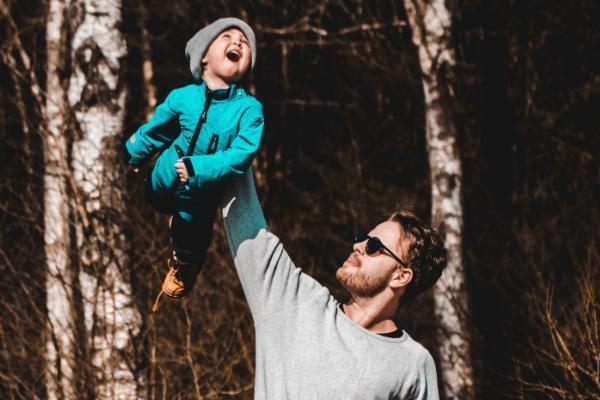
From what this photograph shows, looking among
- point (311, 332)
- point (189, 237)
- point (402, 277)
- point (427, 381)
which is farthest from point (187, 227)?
point (427, 381)

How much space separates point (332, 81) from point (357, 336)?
10.5 meters

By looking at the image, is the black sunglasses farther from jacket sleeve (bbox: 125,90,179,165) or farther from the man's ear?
jacket sleeve (bbox: 125,90,179,165)

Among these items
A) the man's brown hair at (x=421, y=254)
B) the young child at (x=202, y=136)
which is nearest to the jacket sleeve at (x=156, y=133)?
the young child at (x=202, y=136)

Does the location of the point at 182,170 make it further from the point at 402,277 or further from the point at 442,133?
the point at 442,133

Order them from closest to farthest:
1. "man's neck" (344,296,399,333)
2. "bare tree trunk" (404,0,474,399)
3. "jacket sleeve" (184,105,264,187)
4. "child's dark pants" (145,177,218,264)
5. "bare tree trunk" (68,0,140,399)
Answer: "jacket sleeve" (184,105,264,187), "child's dark pants" (145,177,218,264), "man's neck" (344,296,399,333), "bare tree trunk" (68,0,140,399), "bare tree trunk" (404,0,474,399)

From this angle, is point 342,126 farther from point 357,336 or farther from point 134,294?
point 357,336

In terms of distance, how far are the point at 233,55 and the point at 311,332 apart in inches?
31.2

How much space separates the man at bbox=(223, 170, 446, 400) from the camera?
8.21ft

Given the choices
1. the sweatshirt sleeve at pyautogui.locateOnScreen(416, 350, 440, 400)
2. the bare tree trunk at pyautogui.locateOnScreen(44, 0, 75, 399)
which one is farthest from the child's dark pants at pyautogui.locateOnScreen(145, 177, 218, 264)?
the bare tree trunk at pyautogui.locateOnScreen(44, 0, 75, 399)

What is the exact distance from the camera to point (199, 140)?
8.22 ft

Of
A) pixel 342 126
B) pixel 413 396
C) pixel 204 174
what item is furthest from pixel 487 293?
pixel 204 174

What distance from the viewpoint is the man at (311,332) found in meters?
2.50

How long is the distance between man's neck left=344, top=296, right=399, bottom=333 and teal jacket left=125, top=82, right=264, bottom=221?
560mm

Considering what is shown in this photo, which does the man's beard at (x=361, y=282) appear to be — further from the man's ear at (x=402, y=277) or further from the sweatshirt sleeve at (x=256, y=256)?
the sweatshirt sleeve at (x=256, y=256)
